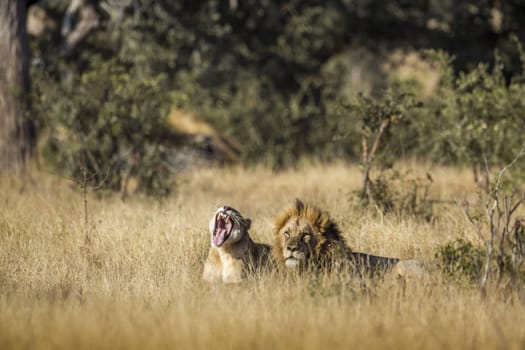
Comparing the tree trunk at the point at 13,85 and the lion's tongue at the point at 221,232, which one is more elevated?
the tree trunk at the point at 13,85

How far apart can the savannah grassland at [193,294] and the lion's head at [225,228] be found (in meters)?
0.38

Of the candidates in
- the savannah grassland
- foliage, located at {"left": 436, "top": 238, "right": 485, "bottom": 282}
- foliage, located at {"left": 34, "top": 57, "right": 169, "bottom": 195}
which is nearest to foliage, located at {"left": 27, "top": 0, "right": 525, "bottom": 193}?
foliage, located at {"left": 34, "top": 57, "right": 169, "bottom": 195}

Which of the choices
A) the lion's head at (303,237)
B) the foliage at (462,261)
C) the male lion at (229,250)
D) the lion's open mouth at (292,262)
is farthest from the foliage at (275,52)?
the lion's open mouth at (292,262)

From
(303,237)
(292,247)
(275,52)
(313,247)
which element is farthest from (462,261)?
(275,52)

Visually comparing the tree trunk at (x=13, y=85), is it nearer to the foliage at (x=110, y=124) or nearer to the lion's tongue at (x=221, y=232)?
the foliage at (x=110, y=124)

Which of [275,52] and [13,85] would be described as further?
[275,52]

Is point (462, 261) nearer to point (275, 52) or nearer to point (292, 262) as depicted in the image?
point (292, 262)

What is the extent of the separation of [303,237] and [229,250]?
0.65 m

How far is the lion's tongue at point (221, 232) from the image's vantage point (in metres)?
6.21

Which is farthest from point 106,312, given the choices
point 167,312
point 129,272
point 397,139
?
point 397,139

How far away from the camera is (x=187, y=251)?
24.6 feet

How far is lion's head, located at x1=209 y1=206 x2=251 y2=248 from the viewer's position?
6.22m

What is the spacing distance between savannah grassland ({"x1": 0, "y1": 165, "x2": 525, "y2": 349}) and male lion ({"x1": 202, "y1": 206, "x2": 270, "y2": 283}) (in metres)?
0.15

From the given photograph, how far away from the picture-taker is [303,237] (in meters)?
6.50
